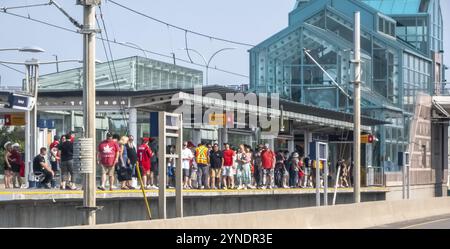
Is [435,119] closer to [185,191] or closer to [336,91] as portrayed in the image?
[336,91]

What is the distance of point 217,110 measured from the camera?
35500mm

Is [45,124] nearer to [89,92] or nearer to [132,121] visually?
[132,121]

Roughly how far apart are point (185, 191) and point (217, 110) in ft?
19.7

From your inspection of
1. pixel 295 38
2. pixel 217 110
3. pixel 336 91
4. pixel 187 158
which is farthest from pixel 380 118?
pixel 187 158

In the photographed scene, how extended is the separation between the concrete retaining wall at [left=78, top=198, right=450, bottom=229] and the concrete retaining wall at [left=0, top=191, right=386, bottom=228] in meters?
4.26

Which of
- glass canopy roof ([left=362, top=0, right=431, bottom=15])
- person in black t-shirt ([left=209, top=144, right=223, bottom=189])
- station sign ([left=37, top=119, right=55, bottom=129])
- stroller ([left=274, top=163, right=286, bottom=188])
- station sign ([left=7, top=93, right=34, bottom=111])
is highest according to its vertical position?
glass canopy roof ([left=362, top=0, right=431, bottom=15])

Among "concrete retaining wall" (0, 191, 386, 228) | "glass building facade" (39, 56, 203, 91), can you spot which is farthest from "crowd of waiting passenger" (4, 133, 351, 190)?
"glass building facade" (39, 56, 203, 91)

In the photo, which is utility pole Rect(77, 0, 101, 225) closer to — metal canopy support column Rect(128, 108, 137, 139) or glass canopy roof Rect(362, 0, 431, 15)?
metal canopy support column Rect(128, 108, 137, 139)

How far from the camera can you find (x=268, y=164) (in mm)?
36656

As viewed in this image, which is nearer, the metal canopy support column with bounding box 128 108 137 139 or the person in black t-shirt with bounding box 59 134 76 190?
the person in black t-shirt with bounding box 59 134 76 190

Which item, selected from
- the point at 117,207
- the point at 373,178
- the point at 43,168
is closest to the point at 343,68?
the point at 373,178

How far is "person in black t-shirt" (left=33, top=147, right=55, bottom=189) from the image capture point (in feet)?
92.8

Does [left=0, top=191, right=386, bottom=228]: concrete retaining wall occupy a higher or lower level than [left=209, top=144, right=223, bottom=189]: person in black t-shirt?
lower

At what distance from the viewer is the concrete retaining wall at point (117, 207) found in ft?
82.8
